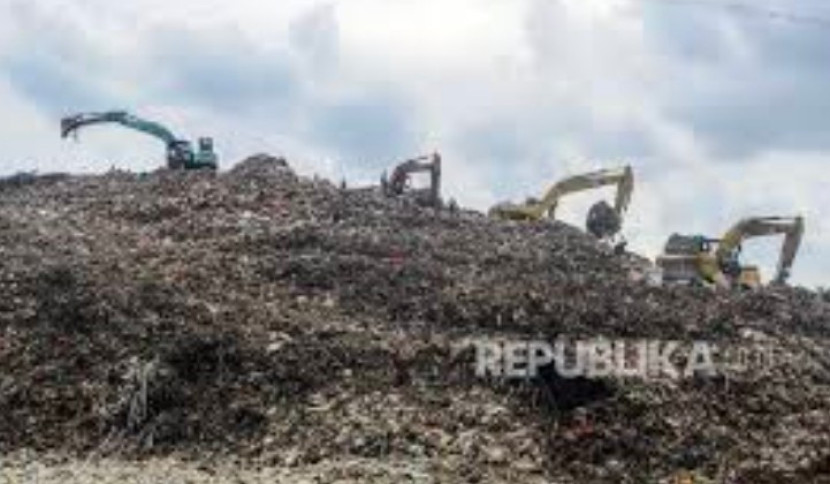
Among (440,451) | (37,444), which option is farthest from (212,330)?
(440,451)

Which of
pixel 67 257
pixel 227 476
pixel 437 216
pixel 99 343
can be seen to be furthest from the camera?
pixel 437 216

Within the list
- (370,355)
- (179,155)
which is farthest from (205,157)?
(370,355)

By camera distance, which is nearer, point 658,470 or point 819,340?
point 658,470

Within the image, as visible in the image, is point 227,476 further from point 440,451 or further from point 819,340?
point 819,340

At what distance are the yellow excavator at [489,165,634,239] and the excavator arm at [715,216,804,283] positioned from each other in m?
3.15

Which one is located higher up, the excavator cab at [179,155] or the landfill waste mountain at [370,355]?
the excavator cab at [179,155]

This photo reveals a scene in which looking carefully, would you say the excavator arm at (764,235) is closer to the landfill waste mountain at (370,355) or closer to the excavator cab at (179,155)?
the landfill waste mountain at (370,355)

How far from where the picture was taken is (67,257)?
35094 mm

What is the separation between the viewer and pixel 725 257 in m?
42.2

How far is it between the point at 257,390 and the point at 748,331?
9.41m

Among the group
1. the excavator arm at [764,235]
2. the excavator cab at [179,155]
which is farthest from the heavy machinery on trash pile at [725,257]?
the excavator cab at [179,155]

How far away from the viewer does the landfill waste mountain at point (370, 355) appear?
24859mm

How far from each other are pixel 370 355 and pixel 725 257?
1625cm

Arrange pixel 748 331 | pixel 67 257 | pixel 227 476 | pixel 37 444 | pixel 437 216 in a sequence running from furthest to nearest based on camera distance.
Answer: pixel 437 216, pixel 67 257, pixel 748 331, pixel 37 444, pixel 227 476
